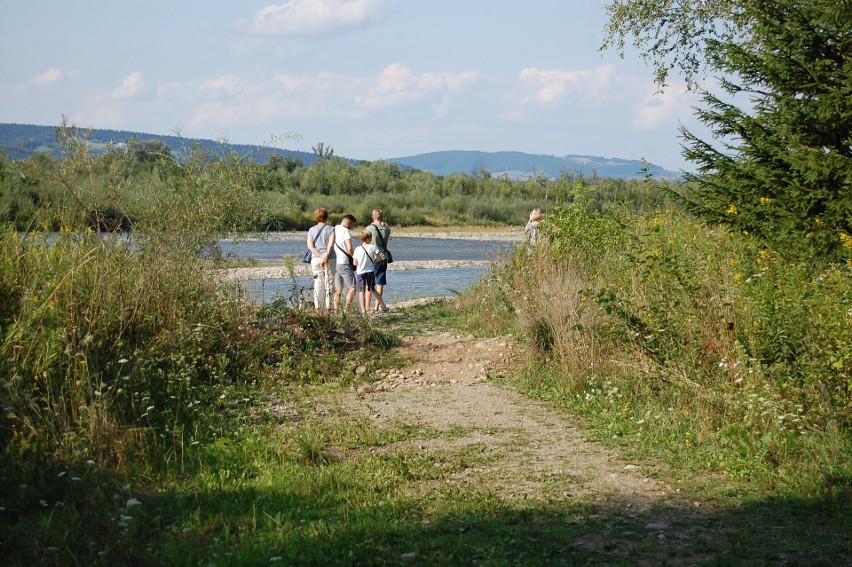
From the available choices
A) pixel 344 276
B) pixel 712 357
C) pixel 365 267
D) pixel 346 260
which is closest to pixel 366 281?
pixel 365 267

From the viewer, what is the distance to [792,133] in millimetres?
13680

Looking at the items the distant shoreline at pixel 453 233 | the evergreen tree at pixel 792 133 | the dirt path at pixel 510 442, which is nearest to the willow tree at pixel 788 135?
the evergreen tree at pixel 792 133

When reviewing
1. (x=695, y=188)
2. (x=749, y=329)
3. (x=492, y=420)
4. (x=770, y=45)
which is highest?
(x=770, y=45)

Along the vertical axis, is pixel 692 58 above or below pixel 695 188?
above

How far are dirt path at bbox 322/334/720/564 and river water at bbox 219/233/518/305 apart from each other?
7.74 feet

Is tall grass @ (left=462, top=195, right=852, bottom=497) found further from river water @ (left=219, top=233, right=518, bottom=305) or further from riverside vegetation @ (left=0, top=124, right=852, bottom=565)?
river water @ (left=219, top=233, right=518, bottom=305)

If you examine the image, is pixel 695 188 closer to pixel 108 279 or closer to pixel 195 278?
pixel 195 278

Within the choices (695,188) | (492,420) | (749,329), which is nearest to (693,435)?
(749,329)

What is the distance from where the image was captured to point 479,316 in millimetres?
13344

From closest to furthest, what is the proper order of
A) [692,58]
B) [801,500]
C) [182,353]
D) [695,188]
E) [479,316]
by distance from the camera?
[801,500] → [182,353] → [479,316] → [695,188] → [692,58]

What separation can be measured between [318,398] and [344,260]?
18.8 ft

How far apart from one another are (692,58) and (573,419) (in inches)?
681

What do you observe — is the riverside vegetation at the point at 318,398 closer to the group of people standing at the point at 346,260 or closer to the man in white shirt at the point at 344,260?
the group of people standing at the point at 346,260

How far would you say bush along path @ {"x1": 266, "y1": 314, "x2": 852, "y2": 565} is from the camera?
15.8 feet
